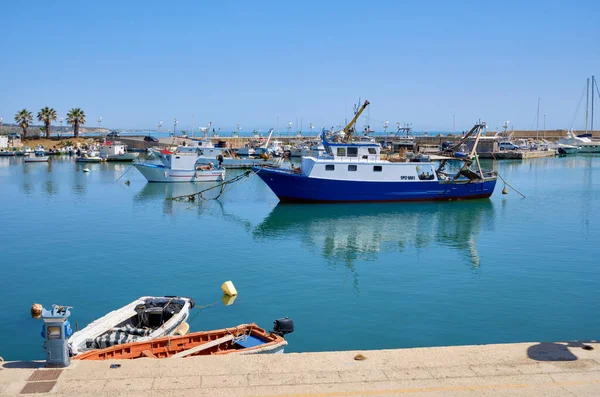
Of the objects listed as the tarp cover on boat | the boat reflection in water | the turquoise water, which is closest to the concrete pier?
the tarp cover on boat

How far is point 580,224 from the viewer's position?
3394 centimetres

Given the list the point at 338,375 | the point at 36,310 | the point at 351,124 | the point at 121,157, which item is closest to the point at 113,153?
the point at 121,157

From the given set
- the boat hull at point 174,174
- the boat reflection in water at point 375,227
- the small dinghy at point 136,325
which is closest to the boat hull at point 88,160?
the boat hull at point 174,174

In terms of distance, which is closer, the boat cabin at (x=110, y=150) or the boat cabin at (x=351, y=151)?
the boat cabin at (x=351, y=151)

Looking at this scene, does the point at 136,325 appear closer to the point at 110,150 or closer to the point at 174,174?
the point at 174,174

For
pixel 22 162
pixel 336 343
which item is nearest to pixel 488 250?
pixel 336 343

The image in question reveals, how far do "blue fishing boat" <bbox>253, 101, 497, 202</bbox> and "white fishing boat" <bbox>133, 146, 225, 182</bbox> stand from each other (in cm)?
1741

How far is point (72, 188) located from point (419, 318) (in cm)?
4334

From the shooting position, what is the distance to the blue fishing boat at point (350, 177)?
4038 centimetres

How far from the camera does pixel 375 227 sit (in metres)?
33.8

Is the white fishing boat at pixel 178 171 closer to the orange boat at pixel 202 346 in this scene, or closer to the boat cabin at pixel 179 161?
the boat cabin at pixel 179 161

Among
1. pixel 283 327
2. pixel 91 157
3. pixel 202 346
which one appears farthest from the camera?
pixel 91 157

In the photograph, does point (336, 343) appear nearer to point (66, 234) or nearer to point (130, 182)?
point (66, 234)

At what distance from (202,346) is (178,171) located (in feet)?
151
